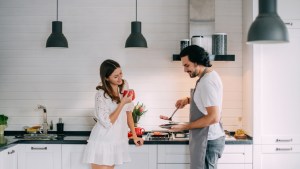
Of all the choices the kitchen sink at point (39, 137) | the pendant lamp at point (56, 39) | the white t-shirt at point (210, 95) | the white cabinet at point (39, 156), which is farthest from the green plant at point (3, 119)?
the white t-shirt at point (210, 95)

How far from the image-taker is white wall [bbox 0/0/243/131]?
5031mm

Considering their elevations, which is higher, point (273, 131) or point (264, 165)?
point (273, 131)

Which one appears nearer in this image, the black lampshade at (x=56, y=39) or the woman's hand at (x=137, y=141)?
the woman's hand at (x=137, y=141)

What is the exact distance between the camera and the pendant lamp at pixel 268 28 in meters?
2.68

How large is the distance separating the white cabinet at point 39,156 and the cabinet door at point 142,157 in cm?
65

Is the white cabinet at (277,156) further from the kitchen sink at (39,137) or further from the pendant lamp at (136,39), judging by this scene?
the kitchen sink at (39,137)

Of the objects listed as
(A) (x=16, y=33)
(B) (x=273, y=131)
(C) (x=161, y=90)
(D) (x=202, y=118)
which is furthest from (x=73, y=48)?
(B) (x=273, y=131)

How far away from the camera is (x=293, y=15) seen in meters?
4.44

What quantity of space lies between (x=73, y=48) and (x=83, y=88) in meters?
0.48

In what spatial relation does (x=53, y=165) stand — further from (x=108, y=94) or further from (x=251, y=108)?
(x=251, y=108)

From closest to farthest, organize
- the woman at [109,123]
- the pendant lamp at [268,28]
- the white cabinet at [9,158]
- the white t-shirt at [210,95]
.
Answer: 1. the pendant lamp at [268,28]
2. the white t-shirt at [210,95]
3. the woman at [109,123]
4. the white cabinet at [9,158]

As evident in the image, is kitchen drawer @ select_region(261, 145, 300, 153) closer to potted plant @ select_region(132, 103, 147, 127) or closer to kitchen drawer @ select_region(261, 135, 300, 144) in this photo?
kitchen drawer @ select_region(261, 135, 300, 144)

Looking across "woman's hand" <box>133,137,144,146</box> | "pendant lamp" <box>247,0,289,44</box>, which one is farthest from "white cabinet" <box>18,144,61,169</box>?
"pendant lamp" <box>247,0,289,44</box>

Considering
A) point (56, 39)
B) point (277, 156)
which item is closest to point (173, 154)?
point (277, 156)
